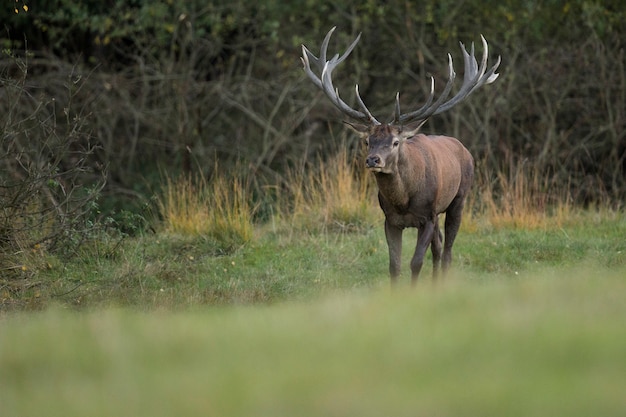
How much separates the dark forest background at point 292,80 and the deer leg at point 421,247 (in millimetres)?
7691

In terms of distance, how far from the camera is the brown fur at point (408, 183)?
9906mm

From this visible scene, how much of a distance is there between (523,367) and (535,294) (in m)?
1.62

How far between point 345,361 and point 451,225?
6.61 meters

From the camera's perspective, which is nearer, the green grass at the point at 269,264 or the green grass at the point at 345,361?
the green grass at the point at 345,361

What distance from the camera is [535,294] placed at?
6098mm

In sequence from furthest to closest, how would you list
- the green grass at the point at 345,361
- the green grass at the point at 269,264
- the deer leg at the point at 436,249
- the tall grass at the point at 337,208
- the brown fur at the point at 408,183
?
the tall grass at the point at 337,208 < the deer leg at the point at 436,249 < the green grass at the point at 269,264 < the brown fur at the point at 408,183 < the green grass at the point at 345,361

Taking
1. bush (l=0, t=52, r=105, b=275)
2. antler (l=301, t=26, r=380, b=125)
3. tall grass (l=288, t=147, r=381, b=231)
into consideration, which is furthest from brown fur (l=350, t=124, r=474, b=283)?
bush (l=0, t=52, r=105, b=275)

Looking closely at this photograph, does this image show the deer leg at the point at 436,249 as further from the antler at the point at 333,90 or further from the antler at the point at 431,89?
the antler at the point at 333,90

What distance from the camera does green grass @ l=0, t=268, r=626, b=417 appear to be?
4.16 m

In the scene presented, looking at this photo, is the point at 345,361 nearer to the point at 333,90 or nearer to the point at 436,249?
the point at 436,249

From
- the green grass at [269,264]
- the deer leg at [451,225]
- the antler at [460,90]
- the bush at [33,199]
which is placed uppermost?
the antler at [460,90]

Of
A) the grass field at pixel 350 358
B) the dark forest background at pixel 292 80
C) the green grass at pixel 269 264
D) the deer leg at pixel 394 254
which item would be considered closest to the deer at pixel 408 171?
the deer leg at pixel 394 254

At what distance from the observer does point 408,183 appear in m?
10.1

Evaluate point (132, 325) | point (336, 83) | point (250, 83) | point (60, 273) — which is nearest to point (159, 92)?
point (250, 83)
